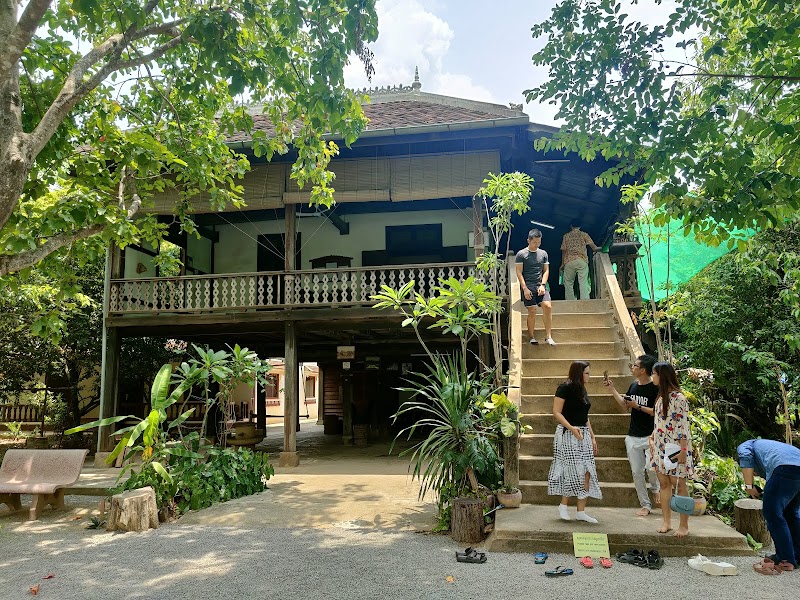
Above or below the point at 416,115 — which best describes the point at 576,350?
below

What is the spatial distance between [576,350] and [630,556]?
3351 millimetres

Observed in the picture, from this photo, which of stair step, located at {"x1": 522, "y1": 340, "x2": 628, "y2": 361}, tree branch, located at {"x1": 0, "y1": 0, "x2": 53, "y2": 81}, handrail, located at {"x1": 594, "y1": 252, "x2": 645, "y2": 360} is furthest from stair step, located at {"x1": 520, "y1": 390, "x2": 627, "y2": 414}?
tree branch, located at {"x1": 0, "y1": 0, "x2": 53, "y2": 81}

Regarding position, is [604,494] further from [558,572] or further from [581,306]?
[581,306]

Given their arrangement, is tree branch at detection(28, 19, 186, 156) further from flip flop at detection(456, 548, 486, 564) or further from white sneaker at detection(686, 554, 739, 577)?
white sneaker at detection(686, 554, 739, 577)

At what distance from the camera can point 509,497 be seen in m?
5.38

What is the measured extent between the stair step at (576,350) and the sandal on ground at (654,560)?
311 centimetres

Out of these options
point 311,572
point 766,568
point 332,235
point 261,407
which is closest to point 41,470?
point 311,572

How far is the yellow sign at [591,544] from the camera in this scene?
439cm

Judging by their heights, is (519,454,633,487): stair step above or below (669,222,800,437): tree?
below

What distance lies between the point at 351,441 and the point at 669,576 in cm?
1174

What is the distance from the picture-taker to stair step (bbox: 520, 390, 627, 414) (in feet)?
20.6

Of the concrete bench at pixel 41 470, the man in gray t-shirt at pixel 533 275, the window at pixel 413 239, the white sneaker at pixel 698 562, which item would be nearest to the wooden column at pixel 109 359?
the concrete bench at pixel 41 470

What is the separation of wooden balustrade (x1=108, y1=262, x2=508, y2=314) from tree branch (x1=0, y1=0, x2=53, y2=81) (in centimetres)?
656

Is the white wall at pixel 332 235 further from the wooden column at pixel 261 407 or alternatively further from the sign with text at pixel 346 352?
the wooden column at pixel 261 407
